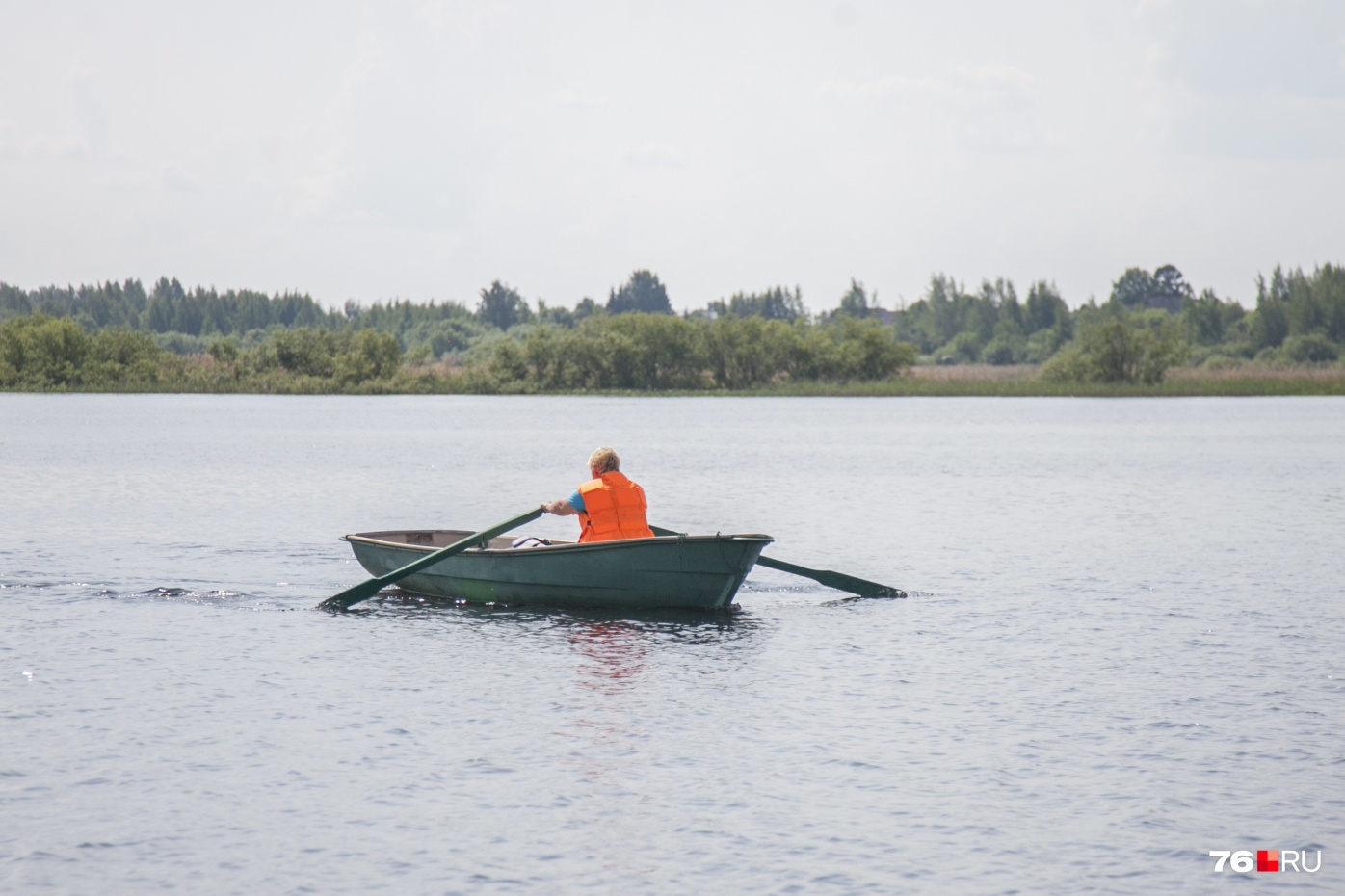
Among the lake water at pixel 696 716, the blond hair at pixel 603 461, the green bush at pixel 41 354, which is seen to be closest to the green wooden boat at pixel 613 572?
the lake water at pixel 696 716

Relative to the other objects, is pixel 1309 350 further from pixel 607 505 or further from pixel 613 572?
pixel 613 572

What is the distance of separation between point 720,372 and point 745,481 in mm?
86178

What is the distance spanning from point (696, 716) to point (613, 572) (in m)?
4.64

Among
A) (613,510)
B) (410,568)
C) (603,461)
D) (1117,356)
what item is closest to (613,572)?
(613,510)

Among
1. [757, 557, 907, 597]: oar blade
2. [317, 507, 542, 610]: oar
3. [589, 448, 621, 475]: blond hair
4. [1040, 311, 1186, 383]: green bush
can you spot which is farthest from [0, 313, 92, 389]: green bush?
[589, 448, 621, 475]: blond hair

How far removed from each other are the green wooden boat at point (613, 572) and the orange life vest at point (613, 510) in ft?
1.36

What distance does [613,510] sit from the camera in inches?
732

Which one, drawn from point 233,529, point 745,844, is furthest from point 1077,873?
point 233,529

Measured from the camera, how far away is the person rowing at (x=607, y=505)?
18.4 meters

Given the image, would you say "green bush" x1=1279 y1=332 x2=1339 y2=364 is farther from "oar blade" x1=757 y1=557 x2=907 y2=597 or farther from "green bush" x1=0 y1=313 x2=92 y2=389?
"oar blade" x1=757 y1=557 x2=907 y2=597

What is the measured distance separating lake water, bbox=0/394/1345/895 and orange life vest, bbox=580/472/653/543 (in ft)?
3.60

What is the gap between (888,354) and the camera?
416 feet

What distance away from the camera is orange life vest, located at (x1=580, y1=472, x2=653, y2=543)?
1848 centimetres

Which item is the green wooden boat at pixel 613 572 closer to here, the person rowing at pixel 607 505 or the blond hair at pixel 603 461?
the person rowing at pixel 607 505
